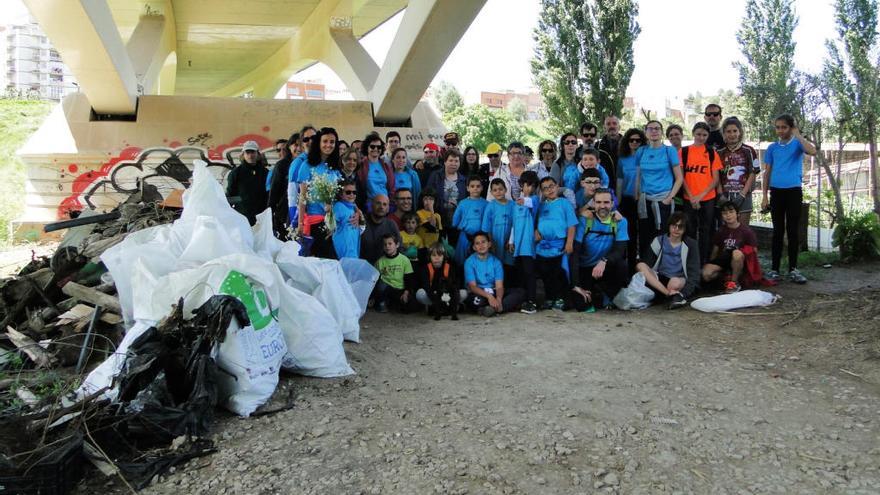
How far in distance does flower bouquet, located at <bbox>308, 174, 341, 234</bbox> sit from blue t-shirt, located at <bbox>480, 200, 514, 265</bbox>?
1.60m

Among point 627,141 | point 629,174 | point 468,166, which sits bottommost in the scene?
point 629,174

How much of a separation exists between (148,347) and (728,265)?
18.1 feet

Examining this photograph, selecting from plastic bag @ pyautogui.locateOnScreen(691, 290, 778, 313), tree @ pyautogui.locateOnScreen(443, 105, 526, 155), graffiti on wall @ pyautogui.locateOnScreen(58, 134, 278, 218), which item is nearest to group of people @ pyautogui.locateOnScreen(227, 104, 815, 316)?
plastic bag @ pyautogui.locateOnScreen(691, 290, 778, 313)

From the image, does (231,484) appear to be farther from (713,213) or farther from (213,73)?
(213,73)

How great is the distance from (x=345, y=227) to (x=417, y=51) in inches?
196

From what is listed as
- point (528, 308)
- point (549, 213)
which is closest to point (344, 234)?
point (528, 308)

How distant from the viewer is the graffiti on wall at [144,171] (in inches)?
438

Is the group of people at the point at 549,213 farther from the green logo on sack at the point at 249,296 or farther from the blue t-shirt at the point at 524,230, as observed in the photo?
the green logo on sack at the point at 249,296

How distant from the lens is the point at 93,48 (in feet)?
30.3

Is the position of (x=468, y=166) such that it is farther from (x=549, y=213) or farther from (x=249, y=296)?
Answer: (x=249, y=296)

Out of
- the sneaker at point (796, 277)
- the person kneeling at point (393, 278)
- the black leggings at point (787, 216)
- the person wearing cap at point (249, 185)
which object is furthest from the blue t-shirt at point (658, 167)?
the person wearing cap at point (249, 185)

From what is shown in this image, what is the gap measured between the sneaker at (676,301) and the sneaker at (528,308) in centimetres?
129

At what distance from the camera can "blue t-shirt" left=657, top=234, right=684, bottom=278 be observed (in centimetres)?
602

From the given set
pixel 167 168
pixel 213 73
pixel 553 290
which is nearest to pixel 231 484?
Answer: pixel 553 290
